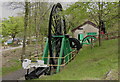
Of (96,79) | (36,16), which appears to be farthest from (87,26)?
(96,79)

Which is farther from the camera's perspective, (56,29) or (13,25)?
(13,25)

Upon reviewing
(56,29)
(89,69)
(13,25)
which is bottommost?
(89,69)

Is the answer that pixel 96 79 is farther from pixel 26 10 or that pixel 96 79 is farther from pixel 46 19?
pixel 46 19

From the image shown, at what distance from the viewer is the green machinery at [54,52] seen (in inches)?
316

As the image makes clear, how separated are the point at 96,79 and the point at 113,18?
9463 millimetres

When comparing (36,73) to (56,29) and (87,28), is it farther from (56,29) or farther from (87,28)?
(87,28)

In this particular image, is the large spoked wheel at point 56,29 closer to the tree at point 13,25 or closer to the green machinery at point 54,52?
the green machinery at point 54,52

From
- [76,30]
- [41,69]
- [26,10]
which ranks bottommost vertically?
[41,69]

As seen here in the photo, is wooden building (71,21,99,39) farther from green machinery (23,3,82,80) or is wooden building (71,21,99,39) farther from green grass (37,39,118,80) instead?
green grass (37,39,118,80)

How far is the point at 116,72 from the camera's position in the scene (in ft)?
20.2

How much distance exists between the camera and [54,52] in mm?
13805

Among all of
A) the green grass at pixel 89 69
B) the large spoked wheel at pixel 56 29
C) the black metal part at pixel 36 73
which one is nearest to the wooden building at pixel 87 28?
the large spoked wheel at pixel 56 29

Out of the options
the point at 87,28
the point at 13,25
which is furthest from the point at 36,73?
the point at 13,25

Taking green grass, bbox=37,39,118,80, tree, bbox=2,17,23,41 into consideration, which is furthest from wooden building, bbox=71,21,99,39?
green grass, bbox=37,39,118,80
